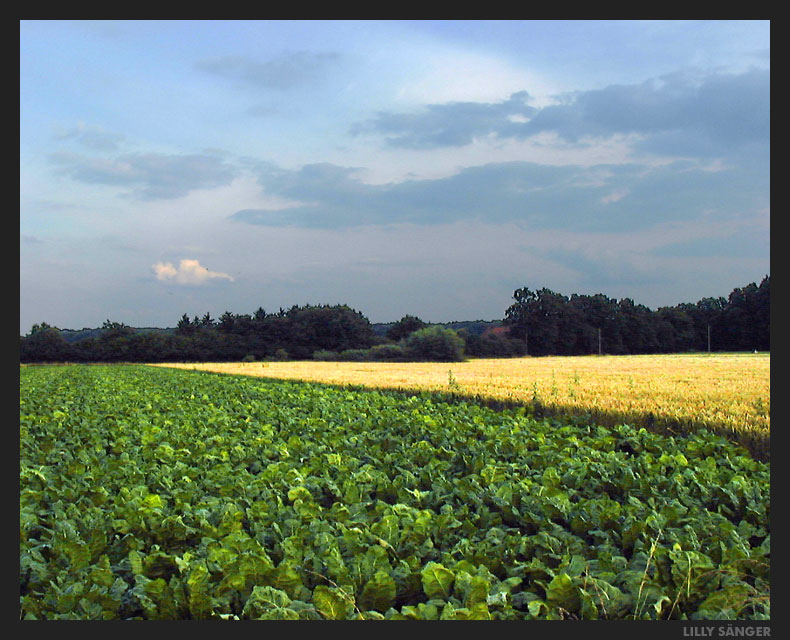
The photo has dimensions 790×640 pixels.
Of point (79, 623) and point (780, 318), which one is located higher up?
point (780, 318)

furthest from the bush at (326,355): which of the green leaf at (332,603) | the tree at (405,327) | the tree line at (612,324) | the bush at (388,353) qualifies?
the green leaf at (332,603)

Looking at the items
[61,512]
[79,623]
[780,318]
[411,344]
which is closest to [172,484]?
[61,512]

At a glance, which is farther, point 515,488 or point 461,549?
point 515,488

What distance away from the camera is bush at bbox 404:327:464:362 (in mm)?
53188

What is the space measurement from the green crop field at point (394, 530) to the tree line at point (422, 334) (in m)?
49.1

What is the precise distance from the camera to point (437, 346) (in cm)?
5359

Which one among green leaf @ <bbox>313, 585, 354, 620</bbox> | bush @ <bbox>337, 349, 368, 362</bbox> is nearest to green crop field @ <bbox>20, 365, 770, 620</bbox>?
green leaf @ <bbox>313, 585, 354, 620</bbox>

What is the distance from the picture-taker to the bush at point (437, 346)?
2094 inches

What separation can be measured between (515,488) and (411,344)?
5176 cm

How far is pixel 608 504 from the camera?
4477 mm

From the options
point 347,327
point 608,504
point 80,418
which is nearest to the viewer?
point 608,504

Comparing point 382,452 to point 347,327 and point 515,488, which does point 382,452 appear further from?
point 347,327

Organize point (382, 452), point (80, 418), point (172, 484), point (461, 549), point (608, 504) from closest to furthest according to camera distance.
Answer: point (461, 549) < point (608, 504) < point (172, 484) < point (382, 452) < point (80, 418)

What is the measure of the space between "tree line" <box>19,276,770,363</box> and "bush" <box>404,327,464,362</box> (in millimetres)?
278
